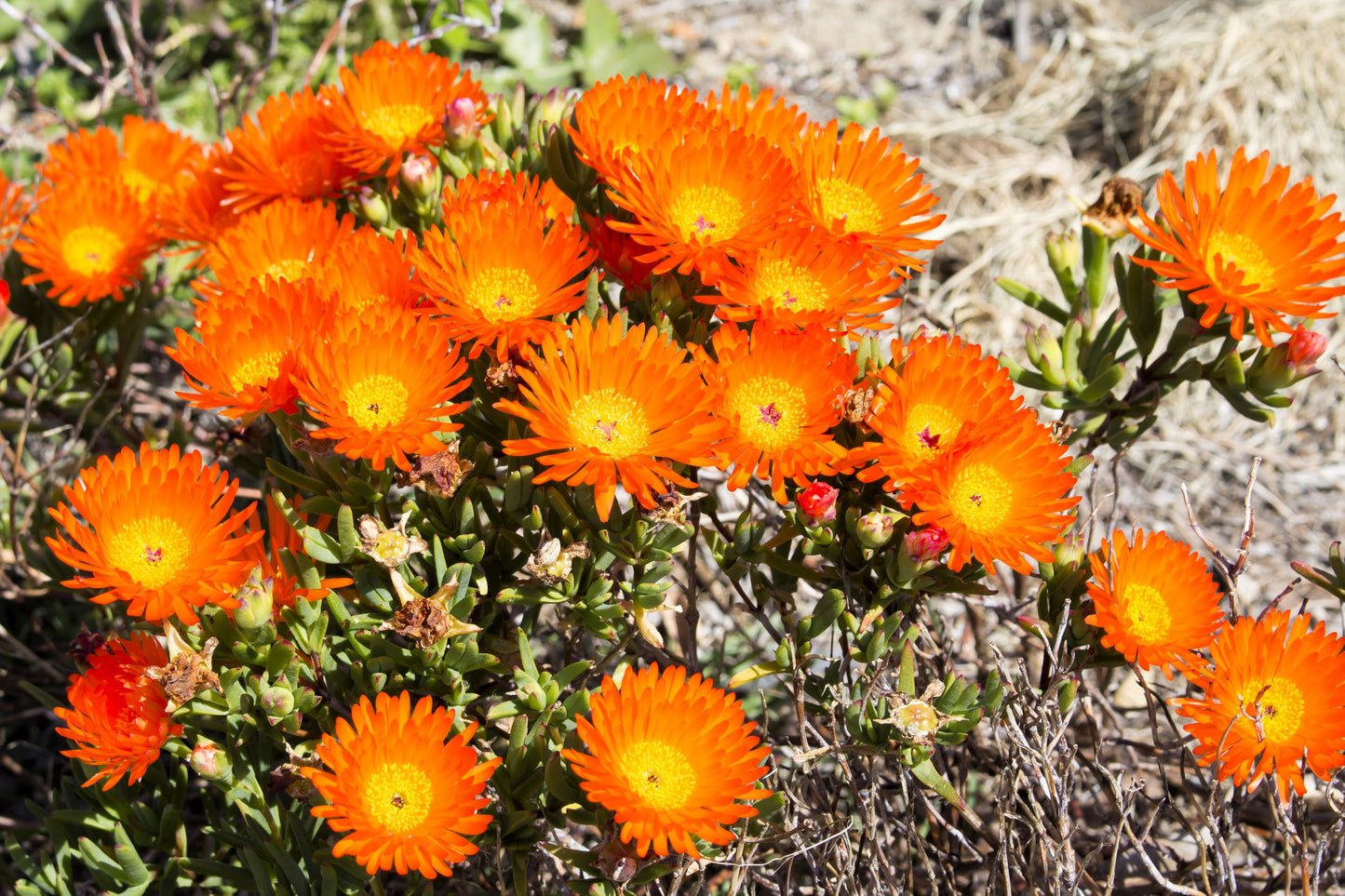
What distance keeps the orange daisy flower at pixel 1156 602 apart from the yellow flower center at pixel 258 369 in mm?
1088

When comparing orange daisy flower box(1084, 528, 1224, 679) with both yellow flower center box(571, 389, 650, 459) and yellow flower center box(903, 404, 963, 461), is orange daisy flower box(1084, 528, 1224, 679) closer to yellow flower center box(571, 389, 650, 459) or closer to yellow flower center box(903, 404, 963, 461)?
yellow flower center box(903, 404, 963, 461)

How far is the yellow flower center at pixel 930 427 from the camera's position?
1297 mm

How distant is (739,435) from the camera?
129cm

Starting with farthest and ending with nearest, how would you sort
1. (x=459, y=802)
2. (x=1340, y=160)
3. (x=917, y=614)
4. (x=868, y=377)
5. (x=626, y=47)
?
(x=626, y=47)
(x=1340, y=160)
(x=917, y=614)
(x=868, y=377)
(x=459, y=802)

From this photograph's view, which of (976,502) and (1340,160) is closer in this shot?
(976,502)

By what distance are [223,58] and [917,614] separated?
130 inches

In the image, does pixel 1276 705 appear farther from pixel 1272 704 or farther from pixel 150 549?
pixel 150 549

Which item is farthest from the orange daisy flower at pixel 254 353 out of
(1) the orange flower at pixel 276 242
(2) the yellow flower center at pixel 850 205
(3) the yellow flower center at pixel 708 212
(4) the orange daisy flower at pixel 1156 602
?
(4) the orange daisy flower at pixel 1156 602

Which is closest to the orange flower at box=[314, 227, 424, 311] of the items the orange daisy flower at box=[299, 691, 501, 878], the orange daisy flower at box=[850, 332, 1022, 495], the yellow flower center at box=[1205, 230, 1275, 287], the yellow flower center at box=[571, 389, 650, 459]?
the yellow flower center at box=[571, 389, 650, 459]

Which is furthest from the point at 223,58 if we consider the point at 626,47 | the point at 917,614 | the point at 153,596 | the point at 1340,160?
the point at 1340,160

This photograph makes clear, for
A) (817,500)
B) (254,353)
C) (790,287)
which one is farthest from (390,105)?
(817,500)

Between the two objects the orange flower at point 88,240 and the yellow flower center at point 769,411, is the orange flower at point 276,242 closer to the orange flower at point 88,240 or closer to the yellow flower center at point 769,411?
the orange flower at point 88,240

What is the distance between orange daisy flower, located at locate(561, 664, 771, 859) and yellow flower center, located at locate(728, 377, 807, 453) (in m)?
0.31

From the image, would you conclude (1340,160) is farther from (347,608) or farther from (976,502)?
(347,608)
